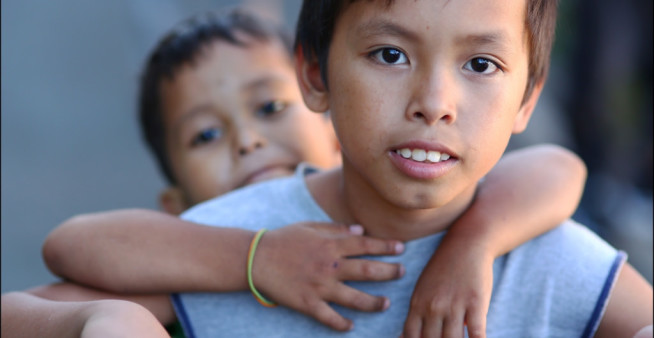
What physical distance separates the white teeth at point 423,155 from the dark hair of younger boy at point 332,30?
28cm

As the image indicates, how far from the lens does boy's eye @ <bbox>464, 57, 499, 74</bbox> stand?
150cm

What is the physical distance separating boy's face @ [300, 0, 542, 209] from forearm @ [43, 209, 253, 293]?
373mm

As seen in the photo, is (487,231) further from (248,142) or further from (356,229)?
(248,142)

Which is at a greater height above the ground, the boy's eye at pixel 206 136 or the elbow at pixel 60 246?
the elbow at pixel 60 246

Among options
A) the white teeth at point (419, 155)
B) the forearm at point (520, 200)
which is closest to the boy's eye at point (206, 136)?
the forearm at point (520, 200)

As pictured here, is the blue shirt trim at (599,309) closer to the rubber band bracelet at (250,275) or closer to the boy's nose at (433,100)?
the boy's nose at (433,100)

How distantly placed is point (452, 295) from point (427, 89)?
41 centimetres

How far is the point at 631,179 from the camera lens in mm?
4148

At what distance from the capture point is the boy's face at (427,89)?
1.45 m

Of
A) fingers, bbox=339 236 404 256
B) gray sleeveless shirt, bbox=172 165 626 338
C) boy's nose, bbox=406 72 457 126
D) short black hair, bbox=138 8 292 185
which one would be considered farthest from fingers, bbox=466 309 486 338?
short black hair, bbox=138 8 292 185

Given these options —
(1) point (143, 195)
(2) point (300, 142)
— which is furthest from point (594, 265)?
(1) point (143, 195)

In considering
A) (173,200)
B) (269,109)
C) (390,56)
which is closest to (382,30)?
(390,56)

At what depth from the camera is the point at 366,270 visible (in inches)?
65.6

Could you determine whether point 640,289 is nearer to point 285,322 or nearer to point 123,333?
point 285,322
